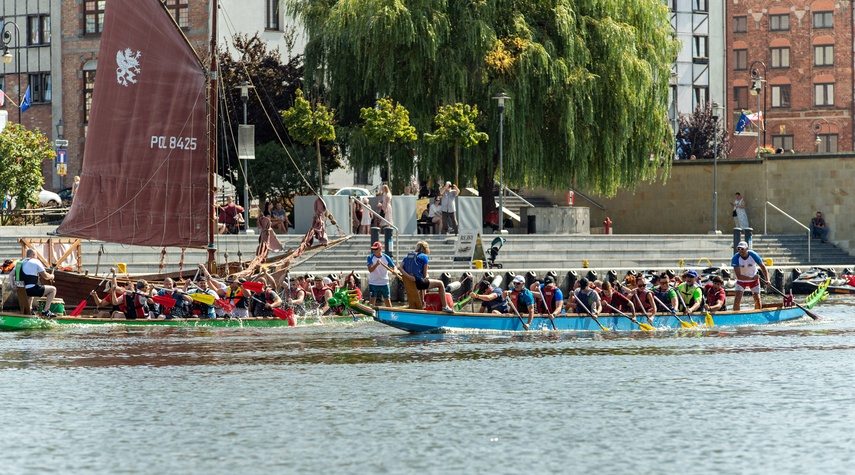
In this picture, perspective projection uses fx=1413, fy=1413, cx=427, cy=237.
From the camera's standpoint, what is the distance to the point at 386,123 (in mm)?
49531

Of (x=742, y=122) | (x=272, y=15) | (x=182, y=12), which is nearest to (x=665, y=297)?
(x=742, y=122)

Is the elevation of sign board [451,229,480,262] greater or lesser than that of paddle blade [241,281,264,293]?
greater

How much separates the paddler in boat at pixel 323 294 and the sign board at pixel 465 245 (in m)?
8.26

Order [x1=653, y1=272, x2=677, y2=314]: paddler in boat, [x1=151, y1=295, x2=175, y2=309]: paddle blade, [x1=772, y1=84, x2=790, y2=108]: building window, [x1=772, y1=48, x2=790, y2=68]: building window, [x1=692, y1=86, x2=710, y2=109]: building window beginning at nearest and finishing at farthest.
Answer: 1. [x1=151, y1=295, x2=175, y2=309]: paddle blade
2. [x1=653, y1=272, x2=677, y2=314]: paddler in boat
3. [x1=692, y1=86, x2=710, y2=109]: building window
4. [x1=772, y1=48, x2=790, y2=68]: building window
5. [x1=772, y1=84, x2=790, y2=108]: building window

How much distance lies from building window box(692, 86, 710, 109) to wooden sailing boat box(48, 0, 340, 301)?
61.0 m

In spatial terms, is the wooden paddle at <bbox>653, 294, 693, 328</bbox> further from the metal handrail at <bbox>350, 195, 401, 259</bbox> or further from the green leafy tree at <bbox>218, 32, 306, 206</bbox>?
the green leafy tree at <bbox>218, 32, 306, 206</bbox>

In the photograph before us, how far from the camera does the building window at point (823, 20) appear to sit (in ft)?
329

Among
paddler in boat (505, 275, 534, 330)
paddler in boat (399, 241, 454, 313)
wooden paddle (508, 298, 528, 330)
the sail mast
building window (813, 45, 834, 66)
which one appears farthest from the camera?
building window (813, 45, 834, 66)

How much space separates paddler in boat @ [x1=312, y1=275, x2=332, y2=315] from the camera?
3581 cm

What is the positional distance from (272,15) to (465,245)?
26.1m

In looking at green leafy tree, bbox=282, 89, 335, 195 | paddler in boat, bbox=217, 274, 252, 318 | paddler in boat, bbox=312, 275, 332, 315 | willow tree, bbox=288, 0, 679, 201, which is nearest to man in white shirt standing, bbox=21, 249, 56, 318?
paddler in boat, bbox=217, 274, 252, 318

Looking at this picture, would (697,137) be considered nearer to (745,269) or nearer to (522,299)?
(745,269)

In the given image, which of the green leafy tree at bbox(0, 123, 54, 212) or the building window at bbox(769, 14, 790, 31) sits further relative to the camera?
the building window at bbox(769, 14, 790, 31)

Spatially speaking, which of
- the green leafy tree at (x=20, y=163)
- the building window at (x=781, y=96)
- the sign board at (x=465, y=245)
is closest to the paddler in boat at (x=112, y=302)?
the sign board at (x=465, y=245)
